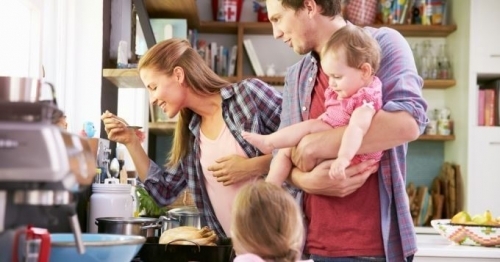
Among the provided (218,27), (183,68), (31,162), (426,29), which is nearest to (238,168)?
(183,68)

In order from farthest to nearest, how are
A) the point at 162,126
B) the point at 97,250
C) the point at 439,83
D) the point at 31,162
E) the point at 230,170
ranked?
the point at 439,83 < the point at 162,126 < the point at 230,170 < the point at 97,250 < the point at 31,162

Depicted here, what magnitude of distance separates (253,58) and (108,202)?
10.4 feet

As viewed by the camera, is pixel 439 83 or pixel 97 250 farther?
pixel 439 83

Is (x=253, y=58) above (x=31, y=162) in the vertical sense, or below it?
above

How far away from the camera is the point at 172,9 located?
4.49 metres

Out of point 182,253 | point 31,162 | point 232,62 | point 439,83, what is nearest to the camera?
point 31,162

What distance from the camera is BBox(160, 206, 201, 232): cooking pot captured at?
2805 mm

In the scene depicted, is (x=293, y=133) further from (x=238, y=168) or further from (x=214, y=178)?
(x=214, y=178)

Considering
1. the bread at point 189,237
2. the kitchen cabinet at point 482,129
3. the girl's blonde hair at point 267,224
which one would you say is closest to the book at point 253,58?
the kitchen cabinet at point 482,129

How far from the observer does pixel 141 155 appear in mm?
2547

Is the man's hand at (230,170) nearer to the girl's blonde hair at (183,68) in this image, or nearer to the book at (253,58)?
the girl's blonde hair at (183,68)

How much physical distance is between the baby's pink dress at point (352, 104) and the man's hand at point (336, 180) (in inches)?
1.0

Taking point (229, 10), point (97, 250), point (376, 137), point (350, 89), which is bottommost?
point (97, 250)

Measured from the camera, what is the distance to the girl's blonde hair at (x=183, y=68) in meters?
2.37
